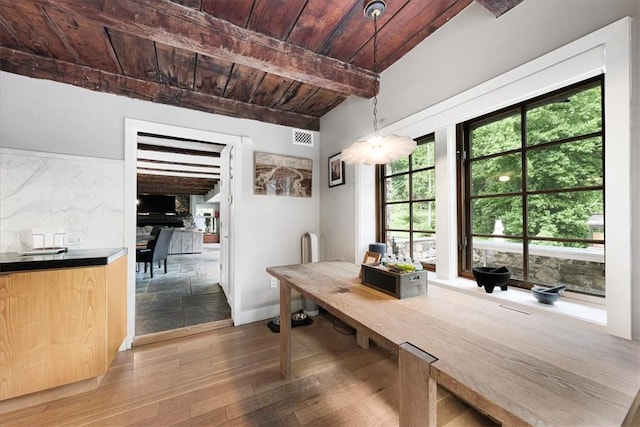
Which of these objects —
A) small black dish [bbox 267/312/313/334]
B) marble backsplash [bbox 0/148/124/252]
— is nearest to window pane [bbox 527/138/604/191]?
small black dish [bbox 267/312/313/334]

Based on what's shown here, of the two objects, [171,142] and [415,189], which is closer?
[415,189]

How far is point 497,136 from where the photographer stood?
162cm

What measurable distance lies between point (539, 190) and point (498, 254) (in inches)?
18.0

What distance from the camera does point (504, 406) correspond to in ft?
1.75

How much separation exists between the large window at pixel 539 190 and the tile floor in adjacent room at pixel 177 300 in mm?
2768

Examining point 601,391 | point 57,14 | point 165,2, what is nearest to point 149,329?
point 57,14

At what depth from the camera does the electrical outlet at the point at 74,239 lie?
Answer: 6.54ft

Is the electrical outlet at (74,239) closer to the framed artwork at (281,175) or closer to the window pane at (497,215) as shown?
the framed artwork at (281,175)

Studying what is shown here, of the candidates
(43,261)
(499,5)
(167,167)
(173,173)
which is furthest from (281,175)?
(173,173)

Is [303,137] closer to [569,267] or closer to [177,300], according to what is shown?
[569,267]

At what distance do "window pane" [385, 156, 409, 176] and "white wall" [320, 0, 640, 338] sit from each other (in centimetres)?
29

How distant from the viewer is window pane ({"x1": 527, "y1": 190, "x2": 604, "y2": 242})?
123 centimetres

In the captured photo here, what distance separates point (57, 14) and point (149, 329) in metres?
2.59

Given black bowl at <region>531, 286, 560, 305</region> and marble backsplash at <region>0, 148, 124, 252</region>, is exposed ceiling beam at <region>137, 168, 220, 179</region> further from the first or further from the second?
black bowl at <region>531, 286, 560, 305</region>
